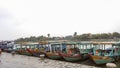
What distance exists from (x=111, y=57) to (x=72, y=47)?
8870 mm

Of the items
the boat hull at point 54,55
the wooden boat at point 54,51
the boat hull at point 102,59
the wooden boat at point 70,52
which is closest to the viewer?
the boat hull at point 102,59

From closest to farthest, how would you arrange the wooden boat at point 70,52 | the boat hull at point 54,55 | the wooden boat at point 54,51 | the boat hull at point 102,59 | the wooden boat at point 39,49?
the boat hull at point 102,59
the wooden boat at point 70,52
the boat hull at point 54,55
the wooden boat at point 54,51
the wooden boat at point 39,49

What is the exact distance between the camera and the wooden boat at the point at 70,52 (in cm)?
2886

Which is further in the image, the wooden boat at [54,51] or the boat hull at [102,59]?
the wooden boat at [54,51]

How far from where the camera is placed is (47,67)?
25.4 m

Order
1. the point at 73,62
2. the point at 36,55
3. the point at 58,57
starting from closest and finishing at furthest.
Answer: the point at 73,62
the point at 58,57
the point at 36,55

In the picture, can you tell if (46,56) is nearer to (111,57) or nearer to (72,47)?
(72,47)

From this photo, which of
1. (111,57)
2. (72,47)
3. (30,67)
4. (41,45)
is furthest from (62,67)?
(41,45)

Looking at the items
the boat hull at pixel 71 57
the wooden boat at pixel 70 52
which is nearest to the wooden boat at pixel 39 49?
the wooden boat at pixel 70 52

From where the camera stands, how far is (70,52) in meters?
31.7

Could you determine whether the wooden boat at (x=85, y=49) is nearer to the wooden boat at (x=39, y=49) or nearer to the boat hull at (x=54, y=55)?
the boat hull at (x=54, y=55)

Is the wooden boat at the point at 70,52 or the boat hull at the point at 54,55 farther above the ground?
the wooden boat at the point at 70,52

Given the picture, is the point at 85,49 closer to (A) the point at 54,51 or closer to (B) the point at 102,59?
(A) the point at 54,51

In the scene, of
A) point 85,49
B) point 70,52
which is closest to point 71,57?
point 70,52
